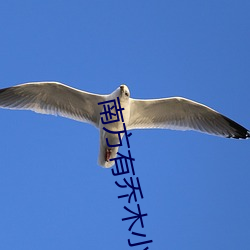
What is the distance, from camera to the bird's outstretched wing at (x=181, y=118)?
7059 mm

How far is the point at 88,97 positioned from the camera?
690cm

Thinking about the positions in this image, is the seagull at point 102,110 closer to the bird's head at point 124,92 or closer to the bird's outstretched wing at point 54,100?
the bird's outstretched wing at point 54,100

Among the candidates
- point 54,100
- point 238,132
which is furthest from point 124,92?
point 238,132

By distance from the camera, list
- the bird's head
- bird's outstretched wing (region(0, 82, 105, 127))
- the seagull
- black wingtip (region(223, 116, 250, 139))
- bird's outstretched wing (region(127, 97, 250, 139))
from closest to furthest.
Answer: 1. the bird's head
2. the seagull
3. bird's outstretched wing (region(0, 82, 105, 127))
4. bird's outstretched wing (region(127, 97, 250, 139))
5. black wingtip (region(223, 116, 250, 139))

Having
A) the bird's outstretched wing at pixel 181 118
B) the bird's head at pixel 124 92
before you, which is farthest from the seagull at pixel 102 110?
the bird's head at pixel 124 92

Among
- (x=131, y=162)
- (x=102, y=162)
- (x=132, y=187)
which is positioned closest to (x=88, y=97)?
(x=102, y=162)

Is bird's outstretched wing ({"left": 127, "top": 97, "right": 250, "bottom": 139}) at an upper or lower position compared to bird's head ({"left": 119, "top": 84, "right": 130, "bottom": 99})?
upper

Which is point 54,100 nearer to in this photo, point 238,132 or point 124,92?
point 124,92

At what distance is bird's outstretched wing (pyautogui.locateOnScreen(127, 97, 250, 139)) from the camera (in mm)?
7059

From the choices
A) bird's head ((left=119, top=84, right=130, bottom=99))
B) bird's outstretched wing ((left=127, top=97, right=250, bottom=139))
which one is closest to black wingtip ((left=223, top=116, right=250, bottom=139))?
bird's outstretched wing ((left=127, top=97, right=250, bottom=139))

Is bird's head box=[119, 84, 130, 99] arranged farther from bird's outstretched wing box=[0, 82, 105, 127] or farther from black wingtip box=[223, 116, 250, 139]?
black wingtip box=[223, 116, 250, 139]

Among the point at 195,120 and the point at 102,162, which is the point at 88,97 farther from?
the point at 195,120

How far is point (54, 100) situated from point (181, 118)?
1.89 metres

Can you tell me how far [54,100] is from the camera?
704cm
